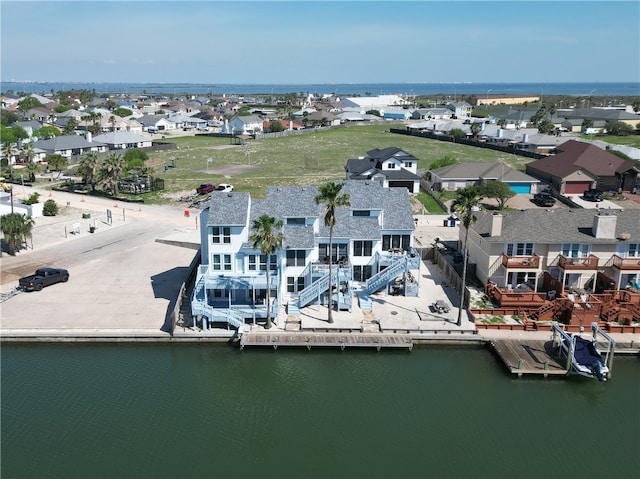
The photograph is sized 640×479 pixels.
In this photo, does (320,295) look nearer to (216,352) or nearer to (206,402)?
(216,352)

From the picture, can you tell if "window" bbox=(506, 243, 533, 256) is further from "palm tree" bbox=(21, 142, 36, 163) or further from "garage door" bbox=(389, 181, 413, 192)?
"palm tree" bbox=(21, 142, 36, 163)

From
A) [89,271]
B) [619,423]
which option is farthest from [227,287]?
[619,423]

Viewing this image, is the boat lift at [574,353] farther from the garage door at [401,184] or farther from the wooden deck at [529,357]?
the garage door at [401,184]

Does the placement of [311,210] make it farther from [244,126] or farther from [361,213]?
[244,126]

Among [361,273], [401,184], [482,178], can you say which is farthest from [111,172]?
[482,178]

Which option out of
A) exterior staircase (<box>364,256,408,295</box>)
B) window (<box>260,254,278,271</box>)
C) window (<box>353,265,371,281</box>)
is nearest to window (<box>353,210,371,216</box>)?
window (<box>353,265,371,281</box>)

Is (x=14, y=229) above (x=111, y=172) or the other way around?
the other way around

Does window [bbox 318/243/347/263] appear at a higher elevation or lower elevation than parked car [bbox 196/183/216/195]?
higher
